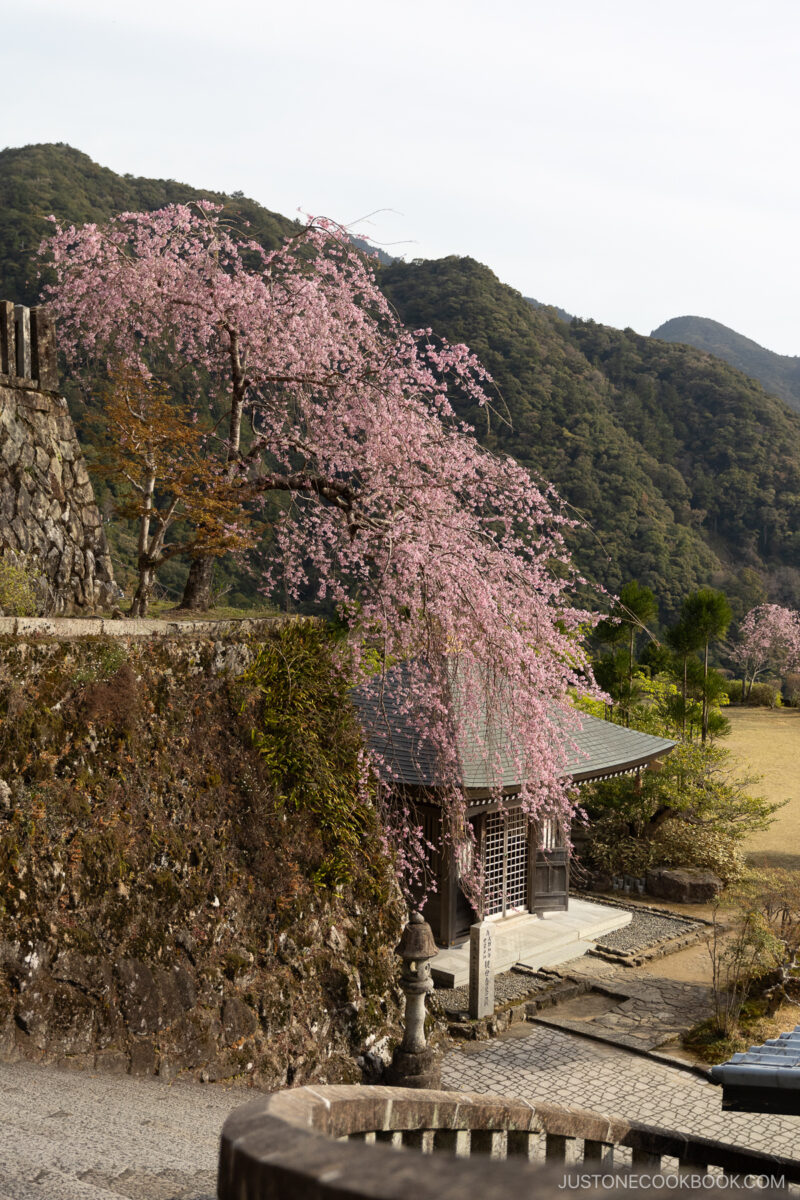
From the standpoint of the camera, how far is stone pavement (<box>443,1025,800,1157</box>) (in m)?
9.12

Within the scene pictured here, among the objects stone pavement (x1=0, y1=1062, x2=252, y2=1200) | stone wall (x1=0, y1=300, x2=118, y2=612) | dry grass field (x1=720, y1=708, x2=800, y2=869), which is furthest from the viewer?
dry grass field (x1=720, y1=708, x2=800, y2=869)

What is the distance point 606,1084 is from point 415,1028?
8.77 ft

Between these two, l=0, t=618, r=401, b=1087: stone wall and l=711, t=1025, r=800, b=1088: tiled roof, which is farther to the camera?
l=0, t=618, r=401, b=1087: stone wall

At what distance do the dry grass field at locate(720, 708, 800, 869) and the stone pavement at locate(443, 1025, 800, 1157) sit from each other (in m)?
10.1

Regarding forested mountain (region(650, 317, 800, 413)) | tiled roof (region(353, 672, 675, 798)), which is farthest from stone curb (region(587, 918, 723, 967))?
forested mountain (region(650, 317, 800, 413))

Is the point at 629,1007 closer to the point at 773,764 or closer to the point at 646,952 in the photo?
the point at 646,952

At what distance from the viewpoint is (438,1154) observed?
1.14m

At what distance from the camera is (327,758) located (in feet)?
33.4

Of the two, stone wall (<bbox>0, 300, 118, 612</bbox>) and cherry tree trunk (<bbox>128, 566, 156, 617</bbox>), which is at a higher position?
stone wall (<bbox>0, 300, 118, 612</bbox>)

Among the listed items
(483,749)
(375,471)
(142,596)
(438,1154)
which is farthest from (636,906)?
(438,1154)

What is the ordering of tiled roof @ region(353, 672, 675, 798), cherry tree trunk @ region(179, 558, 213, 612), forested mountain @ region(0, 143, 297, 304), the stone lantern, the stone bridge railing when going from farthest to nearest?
forested mountain @ region(0, 143, 297, 304), tiled roof @ region(353, 672, 675, 798), cherry tree trunk @ region(179, 558, 213, 612), the stone lantern, the stone bridge railing

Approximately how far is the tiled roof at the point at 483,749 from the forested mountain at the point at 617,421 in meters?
25.7

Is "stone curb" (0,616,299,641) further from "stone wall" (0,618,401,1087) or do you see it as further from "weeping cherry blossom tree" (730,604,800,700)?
"weeping cherry blossom tree" (730,604,800,700)

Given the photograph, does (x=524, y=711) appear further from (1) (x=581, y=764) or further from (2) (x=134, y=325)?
(2) (x=134, y=325)
